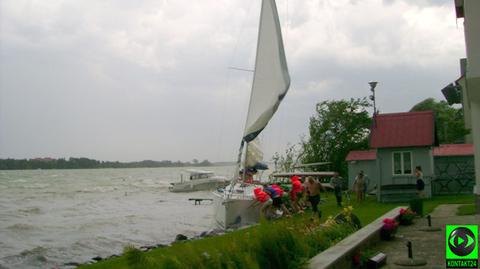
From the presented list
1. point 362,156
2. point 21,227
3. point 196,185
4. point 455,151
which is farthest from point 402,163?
point 196,185

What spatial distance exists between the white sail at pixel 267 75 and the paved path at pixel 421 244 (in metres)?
10.1

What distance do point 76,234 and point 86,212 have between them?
13023 millimetres

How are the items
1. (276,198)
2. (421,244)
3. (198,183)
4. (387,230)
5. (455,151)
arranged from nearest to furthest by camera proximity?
(421,244) → (387,230) → (276,198) → (455,151) → (198,183)

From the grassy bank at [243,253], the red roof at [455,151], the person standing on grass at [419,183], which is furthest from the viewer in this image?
the red roof at [455,151]

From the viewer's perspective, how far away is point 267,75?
25422 millimetres

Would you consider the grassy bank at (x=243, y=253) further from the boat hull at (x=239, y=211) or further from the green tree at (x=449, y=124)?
the green tree at (x=449, y=124)

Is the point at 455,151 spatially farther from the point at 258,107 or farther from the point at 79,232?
the point at 79,232

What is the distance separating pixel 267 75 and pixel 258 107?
2.00 m

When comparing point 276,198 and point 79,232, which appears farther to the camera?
point 79,232

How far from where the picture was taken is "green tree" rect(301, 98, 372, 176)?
158 feet

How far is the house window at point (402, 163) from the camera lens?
26.4 metres

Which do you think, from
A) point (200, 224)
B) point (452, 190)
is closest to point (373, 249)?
point (200, 224)

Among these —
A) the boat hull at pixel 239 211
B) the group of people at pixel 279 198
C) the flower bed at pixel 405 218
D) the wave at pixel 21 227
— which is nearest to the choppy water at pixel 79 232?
the wave at pixel 21 227

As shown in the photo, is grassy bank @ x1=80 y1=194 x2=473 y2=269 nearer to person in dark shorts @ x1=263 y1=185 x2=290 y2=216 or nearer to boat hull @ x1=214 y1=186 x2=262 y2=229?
person in dark shorts @ x1=263 y1=185 x2=290 y2=216
